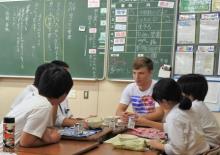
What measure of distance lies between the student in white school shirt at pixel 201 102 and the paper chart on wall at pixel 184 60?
4.09 ft

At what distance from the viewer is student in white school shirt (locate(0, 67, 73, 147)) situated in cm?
193

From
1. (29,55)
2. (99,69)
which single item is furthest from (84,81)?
(29,55)

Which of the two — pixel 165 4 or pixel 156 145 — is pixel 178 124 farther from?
pixel 165 4

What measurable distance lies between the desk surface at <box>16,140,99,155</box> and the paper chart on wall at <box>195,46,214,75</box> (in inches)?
75.0

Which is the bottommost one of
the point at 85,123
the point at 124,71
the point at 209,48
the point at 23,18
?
the point at 85,123

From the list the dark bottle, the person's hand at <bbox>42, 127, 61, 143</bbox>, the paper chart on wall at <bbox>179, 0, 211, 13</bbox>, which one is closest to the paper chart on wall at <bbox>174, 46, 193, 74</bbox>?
the paper chart on wall at <bbox>179, 0, 211, 13</bbox>

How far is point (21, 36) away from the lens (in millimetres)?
4434

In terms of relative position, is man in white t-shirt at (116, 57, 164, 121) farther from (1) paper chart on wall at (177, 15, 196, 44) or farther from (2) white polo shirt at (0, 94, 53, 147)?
(2) white polo shirt at (0, 94, 53, 147)

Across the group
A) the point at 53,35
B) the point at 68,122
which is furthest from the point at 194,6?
the point at 68,122

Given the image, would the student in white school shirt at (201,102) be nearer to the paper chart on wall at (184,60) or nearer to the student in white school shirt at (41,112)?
the student in white school shirt at (41,112)

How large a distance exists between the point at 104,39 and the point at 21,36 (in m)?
1.20

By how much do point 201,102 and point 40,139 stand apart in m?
1.21

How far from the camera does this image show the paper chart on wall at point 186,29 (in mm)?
3660

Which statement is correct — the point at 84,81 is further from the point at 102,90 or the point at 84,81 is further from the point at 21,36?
the point at 21,36
